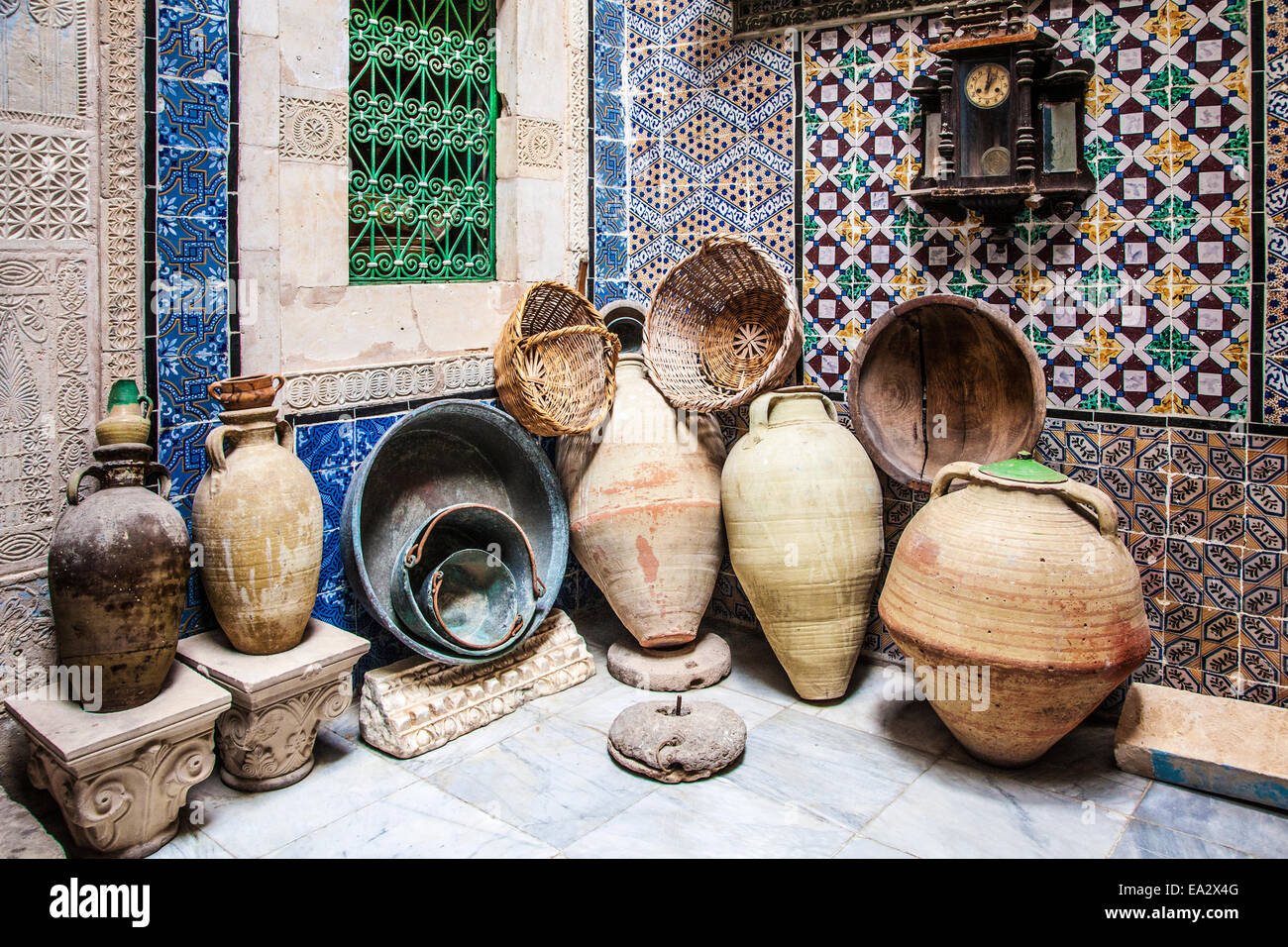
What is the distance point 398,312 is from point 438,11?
1239mm

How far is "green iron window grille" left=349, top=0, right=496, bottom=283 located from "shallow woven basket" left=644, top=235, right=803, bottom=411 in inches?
31.2

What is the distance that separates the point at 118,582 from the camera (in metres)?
2.80

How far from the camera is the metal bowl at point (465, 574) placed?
3.59 metres

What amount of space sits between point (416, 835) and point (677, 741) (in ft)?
2.80

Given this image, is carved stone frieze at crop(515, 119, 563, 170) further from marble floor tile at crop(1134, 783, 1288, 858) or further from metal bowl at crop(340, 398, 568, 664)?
marble floor tile at crop(1134, 783, 1288, 858)

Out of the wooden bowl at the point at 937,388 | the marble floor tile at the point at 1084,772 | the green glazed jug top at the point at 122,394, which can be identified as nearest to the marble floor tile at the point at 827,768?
A: the marble floor tile at the point at 1084,772

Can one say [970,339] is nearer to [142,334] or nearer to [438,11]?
[438,11]

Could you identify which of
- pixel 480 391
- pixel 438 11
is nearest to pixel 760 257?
pixel 480 391

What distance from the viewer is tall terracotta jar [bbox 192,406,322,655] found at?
124 inches

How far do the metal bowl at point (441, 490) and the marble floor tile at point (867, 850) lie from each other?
1.46m

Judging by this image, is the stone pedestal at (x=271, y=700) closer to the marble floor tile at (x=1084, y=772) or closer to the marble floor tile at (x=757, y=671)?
the marble floor tile at (x=757, y=671)

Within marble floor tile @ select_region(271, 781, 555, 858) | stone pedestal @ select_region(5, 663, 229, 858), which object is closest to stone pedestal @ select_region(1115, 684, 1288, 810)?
marble floor tile @ select_region(271, 781, 555, 858)

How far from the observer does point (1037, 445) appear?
373 centimetres

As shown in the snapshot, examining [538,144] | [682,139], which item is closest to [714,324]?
[682,139]
